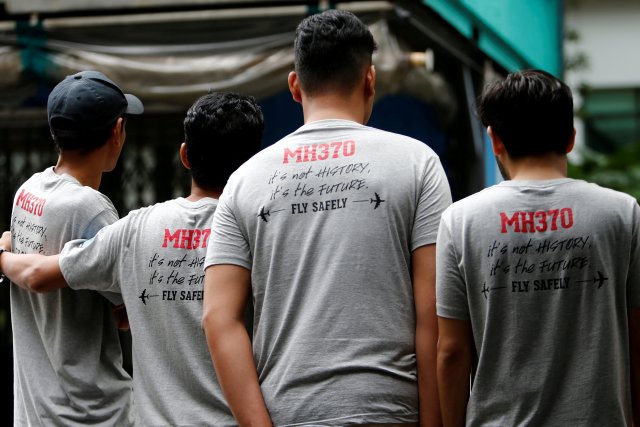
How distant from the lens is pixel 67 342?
324cm

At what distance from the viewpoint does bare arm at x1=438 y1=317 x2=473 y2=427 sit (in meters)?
2.59

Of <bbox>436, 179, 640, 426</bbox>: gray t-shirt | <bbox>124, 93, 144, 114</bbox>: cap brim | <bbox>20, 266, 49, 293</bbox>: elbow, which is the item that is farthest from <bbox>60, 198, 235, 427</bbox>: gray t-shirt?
<bbox>436, 179, 640, 426</bbox>: gray t-shirt

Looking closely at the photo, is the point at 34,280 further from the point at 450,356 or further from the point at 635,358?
the point at 635,358

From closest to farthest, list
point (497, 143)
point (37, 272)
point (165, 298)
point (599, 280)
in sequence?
1. point (599, 280)
2. point (497, 143)
3. point (165, 298)
4. point (37, 272)

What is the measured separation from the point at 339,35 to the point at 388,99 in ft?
16.5

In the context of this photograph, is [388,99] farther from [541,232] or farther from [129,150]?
[541,232]

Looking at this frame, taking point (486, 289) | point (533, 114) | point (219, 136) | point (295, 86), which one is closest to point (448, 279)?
point (486, 289)

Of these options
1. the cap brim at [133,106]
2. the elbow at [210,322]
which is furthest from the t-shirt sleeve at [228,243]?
the cap brim at [133,106]

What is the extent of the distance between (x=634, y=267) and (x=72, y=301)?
1.74 metres

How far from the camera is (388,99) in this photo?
25.3 feet

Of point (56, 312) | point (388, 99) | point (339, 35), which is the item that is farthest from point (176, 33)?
point (339, 35)

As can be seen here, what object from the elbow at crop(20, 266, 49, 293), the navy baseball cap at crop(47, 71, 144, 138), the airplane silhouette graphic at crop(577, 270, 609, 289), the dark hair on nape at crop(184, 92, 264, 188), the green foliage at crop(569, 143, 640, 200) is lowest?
the airplane silhouette graphic at crop(577, 270, 609, 289)

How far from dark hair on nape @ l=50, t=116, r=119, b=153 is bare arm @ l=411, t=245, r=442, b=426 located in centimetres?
123

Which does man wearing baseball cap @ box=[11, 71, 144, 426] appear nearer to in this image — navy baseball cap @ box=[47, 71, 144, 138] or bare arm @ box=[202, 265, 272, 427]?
navy baseball cap @ box=[47, 71, 144, 138]
